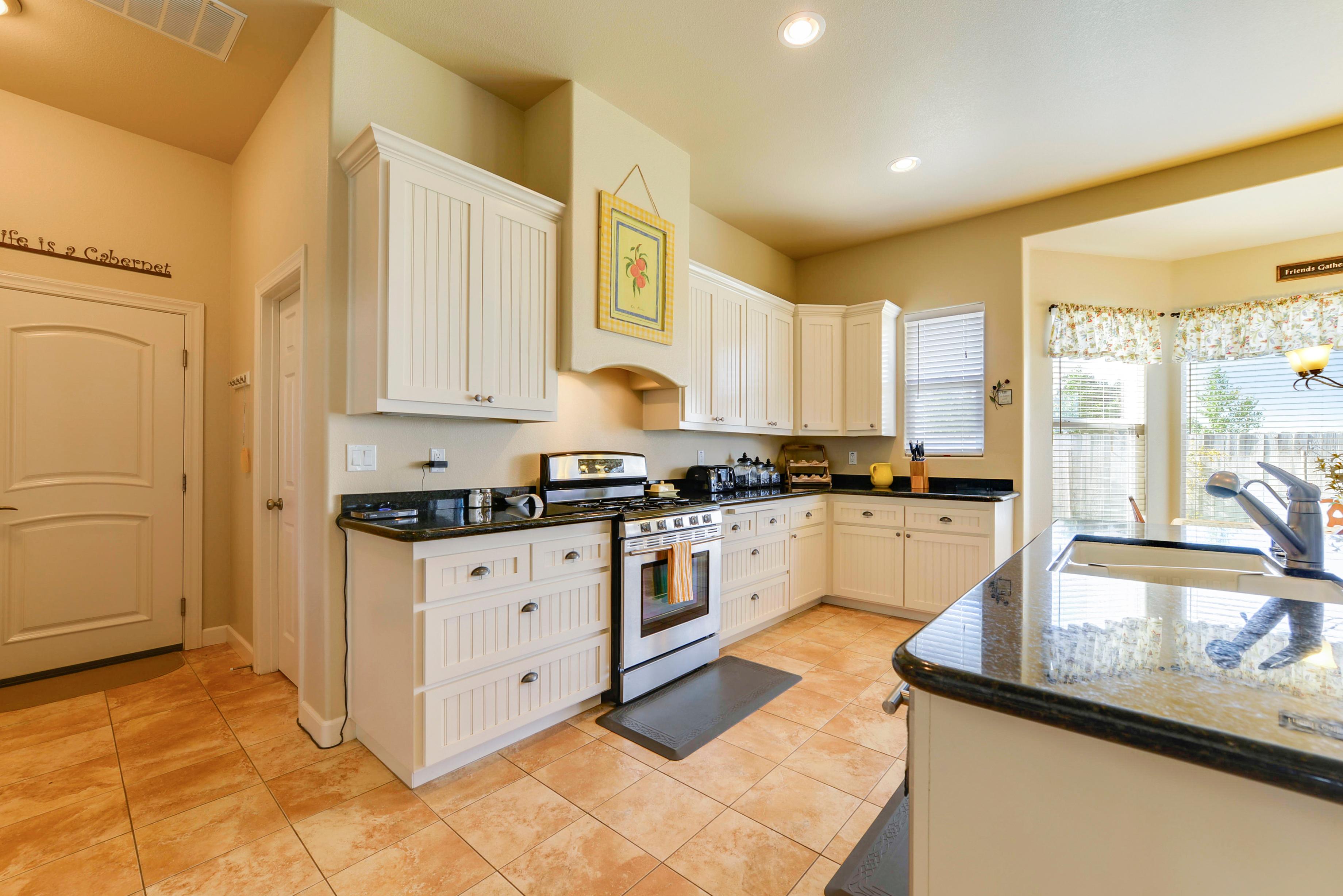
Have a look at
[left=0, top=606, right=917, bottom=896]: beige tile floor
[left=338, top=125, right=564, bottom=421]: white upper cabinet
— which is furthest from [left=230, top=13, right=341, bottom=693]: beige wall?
[left=0, top=606, right=917, bottom=896]: beige tile floor

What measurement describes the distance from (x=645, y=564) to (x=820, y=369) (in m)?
2.71

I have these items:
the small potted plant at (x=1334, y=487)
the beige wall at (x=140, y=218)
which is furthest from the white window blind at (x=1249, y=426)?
the beige wall at (x=140, y=218)

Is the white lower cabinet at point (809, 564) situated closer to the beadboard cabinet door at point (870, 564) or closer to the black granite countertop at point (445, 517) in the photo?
the beadboard cabinet door at point (870, 564)

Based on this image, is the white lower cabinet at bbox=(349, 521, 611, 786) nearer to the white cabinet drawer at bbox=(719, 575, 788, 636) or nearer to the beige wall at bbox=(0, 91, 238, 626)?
the white cabinet drawer at bbox=(719, 575, 788, 636)

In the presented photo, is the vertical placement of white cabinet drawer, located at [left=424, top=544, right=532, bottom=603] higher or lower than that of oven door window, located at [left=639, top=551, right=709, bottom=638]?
higher

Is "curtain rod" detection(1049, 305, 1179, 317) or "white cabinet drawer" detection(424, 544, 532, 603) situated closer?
"white cabinet drawer" detection(424, 544, 532, 603)

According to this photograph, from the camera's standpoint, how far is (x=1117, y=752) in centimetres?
66

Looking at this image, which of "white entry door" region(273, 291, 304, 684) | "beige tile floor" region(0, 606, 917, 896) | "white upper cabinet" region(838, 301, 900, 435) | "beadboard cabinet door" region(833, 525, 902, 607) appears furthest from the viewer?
"white upper cabinet" region(838, 301, 900, 435)

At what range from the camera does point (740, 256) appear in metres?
4.82

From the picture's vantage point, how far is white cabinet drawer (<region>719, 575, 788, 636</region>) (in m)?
3.51

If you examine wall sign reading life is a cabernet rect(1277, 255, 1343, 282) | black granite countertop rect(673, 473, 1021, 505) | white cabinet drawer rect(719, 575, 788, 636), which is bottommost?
white cabinet drawer rect(719, 575, 788, 636)

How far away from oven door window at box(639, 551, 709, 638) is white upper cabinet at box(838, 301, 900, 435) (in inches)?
87.5

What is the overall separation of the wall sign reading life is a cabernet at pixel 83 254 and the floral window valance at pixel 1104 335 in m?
6.19

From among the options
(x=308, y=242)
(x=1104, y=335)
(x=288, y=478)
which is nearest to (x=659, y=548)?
(x=288, y=478)
